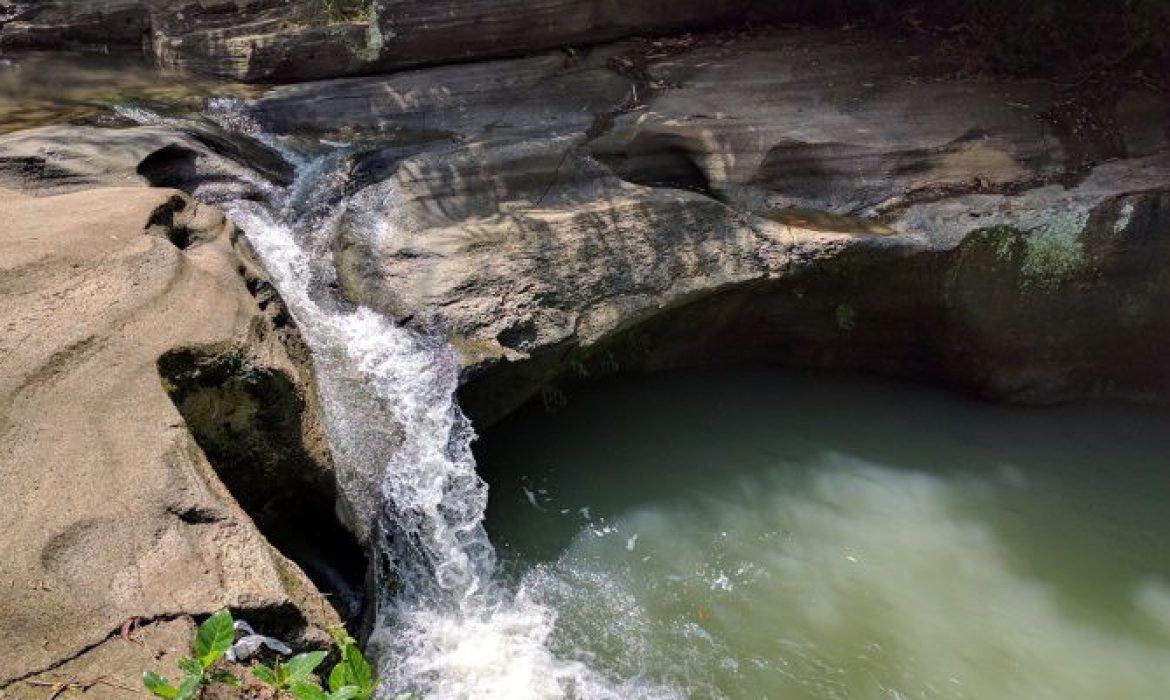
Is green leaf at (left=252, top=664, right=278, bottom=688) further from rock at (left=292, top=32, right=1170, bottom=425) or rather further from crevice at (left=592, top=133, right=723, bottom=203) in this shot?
crevice at (left=592, top=133, right=723, bottom=203)

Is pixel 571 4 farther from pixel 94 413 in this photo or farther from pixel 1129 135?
pixel 94 413

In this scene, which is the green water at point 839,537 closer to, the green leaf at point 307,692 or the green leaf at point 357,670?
the green leaf at point 357,670

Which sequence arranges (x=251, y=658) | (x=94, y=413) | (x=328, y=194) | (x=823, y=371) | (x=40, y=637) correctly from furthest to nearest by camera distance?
(x=823, y=371) → (x=328, y=194) → (x=94, y=413) → (x=251, y=658) → (x=40, y=637)

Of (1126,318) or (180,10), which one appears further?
(180,10)

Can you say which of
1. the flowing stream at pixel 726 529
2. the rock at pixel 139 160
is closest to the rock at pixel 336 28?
the rock at pixel 139 160

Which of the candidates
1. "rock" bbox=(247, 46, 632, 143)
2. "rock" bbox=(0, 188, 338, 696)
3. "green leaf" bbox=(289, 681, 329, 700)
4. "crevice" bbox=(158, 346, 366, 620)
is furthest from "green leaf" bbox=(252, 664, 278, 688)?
"rock" bbox=(247, 46, 632, 143)

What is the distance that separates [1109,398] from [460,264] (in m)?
4.32

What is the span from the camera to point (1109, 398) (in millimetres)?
5832

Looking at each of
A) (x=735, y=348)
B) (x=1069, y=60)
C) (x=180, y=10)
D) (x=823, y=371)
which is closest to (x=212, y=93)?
(x=180, y=10)

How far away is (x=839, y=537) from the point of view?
4.63 meters

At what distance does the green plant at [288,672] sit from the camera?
2.21 metres

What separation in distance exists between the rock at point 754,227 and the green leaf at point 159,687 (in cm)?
255

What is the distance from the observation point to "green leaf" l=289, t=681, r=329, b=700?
2.10 m

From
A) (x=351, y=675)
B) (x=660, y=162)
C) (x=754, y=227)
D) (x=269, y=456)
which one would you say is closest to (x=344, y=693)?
(x=351, y=675)
